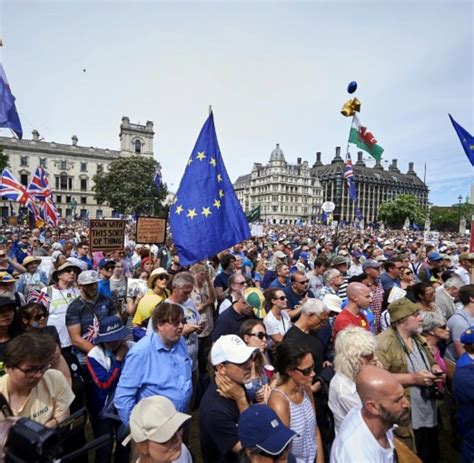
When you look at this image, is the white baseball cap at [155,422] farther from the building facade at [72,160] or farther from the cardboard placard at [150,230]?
the building facade at [72,160]

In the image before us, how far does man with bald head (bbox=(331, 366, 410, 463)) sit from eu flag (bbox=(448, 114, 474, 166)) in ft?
29.7

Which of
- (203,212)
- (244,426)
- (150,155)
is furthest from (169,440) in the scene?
(150,155)

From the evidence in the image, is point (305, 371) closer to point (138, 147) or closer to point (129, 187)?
point (129, 187)

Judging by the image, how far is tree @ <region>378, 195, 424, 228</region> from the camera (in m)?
83.7

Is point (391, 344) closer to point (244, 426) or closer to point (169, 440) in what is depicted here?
point (244, 426)

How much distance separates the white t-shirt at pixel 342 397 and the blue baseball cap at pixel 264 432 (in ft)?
3.40

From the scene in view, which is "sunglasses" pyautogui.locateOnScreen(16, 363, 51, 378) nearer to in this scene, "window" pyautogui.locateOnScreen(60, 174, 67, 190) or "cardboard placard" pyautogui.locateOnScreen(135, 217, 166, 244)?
"cardboard placard" pyautogui.locateOnScreen(135, 217, 166, 244)

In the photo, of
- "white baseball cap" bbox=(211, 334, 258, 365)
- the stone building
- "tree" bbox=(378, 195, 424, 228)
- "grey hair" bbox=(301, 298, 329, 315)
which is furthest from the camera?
the stone building

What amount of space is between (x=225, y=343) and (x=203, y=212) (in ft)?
10.6

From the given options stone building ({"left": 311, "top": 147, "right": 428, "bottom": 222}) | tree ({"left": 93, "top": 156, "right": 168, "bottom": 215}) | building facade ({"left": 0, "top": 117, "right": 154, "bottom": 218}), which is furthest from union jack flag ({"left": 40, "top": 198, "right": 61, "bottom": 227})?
stone building ({"left": 311, "top": 147, "right": 428, "bottom": 222})

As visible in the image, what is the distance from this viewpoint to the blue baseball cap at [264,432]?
5.53ft

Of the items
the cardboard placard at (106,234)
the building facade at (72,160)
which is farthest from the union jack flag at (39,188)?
the building facade at (72,160)

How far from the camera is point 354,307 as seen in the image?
13.3 ft

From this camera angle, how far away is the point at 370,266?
5.70 metres
